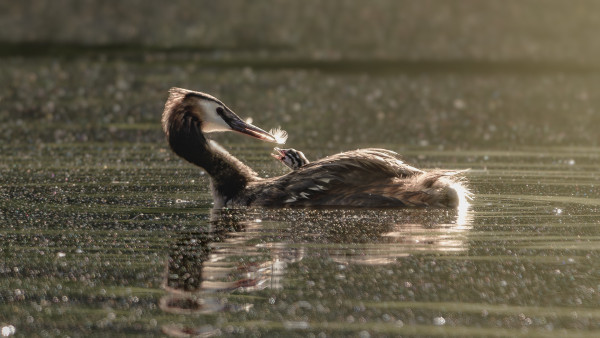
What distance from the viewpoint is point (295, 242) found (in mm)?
8602

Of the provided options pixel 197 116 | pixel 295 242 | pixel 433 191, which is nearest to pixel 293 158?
pixel 197 116

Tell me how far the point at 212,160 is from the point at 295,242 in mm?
2714

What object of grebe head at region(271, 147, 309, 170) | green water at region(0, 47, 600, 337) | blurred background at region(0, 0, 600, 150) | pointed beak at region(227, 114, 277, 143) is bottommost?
green water at region(0, 47, 600, 337)

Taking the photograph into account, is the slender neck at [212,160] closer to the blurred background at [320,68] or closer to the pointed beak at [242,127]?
the pointed beak at [242,127]

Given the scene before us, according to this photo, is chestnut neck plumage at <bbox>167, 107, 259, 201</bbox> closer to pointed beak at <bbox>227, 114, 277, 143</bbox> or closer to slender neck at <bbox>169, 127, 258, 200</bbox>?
slender neck at <bbox>169, 127, 258, 200</bbox>

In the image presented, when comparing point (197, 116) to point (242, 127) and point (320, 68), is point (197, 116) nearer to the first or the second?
point (242, 127)

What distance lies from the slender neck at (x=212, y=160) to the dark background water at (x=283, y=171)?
0.42 metres

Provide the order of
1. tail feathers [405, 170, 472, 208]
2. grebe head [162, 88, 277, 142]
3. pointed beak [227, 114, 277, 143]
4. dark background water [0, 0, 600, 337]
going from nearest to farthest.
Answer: dark background water [0, 0, 600, 337]
tail feathers [405, 170, 472, 208]
grebe head [162, 88, 277, 142]
pointed beak [227, 114, 277, 143]

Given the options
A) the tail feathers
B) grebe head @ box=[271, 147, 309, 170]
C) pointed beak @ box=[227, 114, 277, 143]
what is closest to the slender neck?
pointed beak @ box=[227, 114, 277, 143]

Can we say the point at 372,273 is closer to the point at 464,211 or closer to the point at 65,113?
the point at 464,211

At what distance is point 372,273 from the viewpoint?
7.57m

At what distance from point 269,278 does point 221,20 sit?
81.8 ft

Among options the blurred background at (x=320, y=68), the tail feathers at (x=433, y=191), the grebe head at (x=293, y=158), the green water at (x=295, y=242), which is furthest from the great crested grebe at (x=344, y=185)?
the blurred background at (x=320, y=68)

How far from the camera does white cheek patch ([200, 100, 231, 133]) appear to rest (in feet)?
36.7
